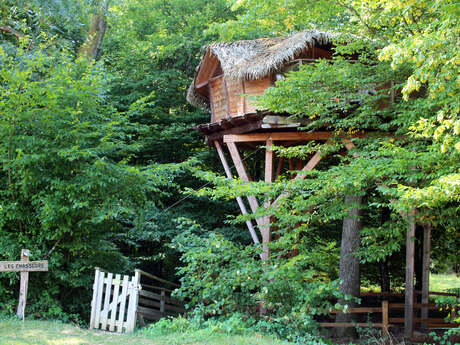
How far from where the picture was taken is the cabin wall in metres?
10.7

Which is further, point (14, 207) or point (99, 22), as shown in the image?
point (99, 22)

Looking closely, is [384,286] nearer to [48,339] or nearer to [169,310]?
[169,310]

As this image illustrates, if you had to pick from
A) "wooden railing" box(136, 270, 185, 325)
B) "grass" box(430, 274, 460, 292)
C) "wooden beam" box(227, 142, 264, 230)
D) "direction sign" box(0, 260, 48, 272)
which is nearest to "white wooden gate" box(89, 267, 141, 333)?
"wooden railing" box(136, 270, 185, 325)

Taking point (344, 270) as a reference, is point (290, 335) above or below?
below

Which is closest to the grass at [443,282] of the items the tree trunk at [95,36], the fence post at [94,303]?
the fence post at [94,303]

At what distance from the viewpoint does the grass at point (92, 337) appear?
20.0 feet

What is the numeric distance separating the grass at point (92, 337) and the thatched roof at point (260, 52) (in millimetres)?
6060

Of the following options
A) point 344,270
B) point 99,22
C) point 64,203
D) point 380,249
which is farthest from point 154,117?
point 380,249

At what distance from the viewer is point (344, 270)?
1003 cm

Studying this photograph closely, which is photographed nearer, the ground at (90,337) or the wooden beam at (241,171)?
the ground at (90,337)

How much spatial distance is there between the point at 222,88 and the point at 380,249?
6.14 m

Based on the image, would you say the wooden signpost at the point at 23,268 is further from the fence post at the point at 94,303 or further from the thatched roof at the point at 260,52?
the thatched roof at the point at 260,52

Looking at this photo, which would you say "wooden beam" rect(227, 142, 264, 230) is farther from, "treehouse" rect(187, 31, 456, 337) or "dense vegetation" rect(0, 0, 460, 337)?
"dense vegetation" rect(0, 0, 460, 337)

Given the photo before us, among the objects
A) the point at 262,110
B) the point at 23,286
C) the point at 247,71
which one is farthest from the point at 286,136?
the point at 23,286
